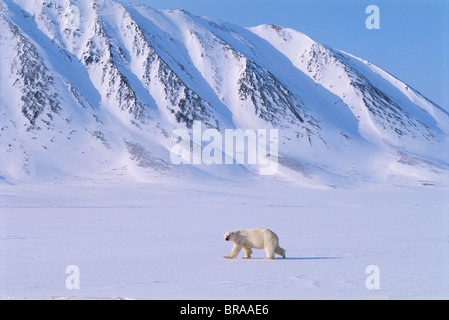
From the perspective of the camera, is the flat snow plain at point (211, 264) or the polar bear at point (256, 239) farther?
the polar bear at point (256, 239)

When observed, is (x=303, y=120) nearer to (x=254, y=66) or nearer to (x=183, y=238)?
(x=254, y=66)

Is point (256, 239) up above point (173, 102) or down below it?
below

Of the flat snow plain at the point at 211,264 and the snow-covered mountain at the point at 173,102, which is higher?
the snow-covered mountain at the point at 173,102

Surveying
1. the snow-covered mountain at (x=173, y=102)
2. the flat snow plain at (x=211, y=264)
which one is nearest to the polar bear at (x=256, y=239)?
the flat snow plain at (x=211, y=264)
